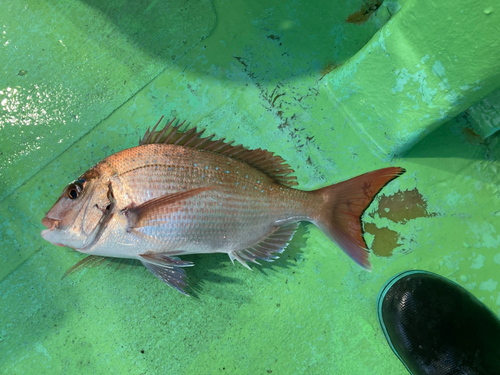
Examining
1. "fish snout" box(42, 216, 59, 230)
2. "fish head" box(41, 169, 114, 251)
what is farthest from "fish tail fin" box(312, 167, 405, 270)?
"fish snout" box(42, 216, 59, 230)

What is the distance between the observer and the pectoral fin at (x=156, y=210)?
1604 mm

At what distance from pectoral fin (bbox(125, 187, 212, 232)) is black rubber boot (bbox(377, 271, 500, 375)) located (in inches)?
56.6

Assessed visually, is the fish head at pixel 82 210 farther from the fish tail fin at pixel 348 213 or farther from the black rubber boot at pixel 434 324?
the black rubber boot at pixel 434 324

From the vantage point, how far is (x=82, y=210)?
5.33 feet

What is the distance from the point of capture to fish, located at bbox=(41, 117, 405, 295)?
163 centimetres

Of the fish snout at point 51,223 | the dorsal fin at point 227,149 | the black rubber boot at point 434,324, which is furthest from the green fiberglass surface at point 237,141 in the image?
the fish snout at point 51,223

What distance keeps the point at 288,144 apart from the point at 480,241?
1425mm

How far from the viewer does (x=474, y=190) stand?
6.63 ft

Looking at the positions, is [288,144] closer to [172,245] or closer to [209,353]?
[172,245]

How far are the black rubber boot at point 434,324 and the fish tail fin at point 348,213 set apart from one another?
404mm

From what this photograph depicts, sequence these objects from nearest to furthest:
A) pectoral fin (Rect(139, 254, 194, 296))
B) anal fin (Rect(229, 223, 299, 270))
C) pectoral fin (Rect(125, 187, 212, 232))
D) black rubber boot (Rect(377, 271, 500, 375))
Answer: pectoral fin (Rect(125, 187, 212, 232)) → pectoral fin (Rect(139, 254, 194, 296)) → anal fin (Rect(229, 223, 299, 270)) → black rubber boot (Rect(377, 271, 500, 375))

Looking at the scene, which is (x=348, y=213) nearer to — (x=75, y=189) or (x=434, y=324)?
(x=434, y=324)

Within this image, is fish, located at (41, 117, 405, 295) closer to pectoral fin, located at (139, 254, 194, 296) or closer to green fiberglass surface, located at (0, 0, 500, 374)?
pectoral fin, located at (139, 254, 194, 296)

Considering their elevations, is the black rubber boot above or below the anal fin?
below
